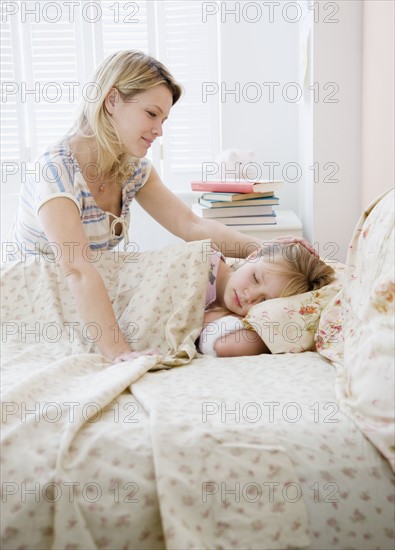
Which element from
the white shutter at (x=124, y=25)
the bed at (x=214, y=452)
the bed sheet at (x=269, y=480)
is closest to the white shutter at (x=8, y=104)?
the white shutter at (x=124, y=25)

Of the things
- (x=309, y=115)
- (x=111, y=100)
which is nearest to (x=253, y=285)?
(x=111, y=100)

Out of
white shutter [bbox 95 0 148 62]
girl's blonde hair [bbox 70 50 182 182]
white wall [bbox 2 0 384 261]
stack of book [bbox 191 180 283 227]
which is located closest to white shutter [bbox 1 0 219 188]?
white shutter [bbox 95 0 148 62]

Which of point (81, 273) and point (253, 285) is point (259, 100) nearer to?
point (253, 285)

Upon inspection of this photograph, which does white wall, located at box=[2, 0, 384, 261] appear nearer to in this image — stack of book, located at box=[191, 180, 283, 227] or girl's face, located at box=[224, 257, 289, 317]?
stack of book, located at box=[191, 180, 283, 227]

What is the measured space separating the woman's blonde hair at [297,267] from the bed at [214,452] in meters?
0.33

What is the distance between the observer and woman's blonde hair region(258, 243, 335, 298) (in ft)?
5.77

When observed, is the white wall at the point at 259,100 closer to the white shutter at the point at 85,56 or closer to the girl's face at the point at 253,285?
the white shutter at the point at 85,56

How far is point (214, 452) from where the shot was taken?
1.12 metres

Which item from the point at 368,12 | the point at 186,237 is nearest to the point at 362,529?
the point at 186,237

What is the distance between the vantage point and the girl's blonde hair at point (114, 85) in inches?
75.9

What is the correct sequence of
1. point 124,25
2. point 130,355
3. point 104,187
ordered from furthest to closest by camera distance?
point 124,25 < point 104,187 < point 130,355

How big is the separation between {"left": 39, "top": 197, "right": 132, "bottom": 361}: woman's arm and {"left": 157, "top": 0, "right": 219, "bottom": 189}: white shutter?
1.38m

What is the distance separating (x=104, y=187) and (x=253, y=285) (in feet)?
1.82

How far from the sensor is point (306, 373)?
1.45 meters
